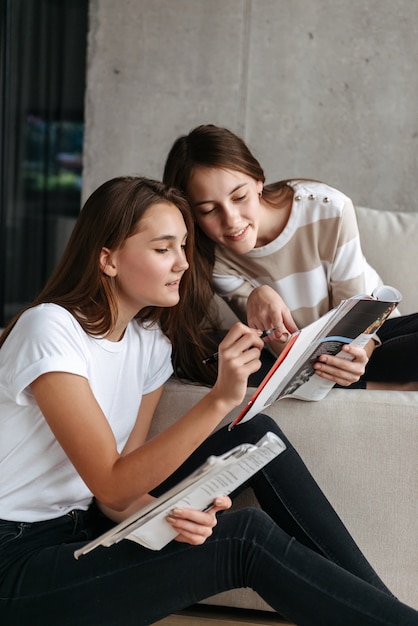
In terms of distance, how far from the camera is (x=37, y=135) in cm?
381

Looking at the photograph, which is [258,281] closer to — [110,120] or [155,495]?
[155,495]

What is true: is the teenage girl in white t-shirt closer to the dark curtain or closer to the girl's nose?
the girl's nose

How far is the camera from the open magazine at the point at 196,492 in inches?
39.7

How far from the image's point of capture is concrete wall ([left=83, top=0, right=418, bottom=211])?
2965mm

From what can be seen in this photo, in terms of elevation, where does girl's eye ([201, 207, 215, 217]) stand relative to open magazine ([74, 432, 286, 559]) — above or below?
above

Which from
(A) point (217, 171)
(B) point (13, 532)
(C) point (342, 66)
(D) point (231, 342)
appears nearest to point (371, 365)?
(A) point (217, 171)

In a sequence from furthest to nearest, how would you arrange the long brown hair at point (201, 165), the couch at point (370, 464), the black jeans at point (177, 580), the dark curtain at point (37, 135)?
the dark curtain at point (37, 135)
the long brown hair at point (201, 165)
the couch at point (370, 464)
the black jeans at point (177, 580)

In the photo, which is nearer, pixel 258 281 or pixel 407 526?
pixel 407 526

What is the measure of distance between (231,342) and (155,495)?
416mm

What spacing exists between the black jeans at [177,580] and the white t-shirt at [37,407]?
0.20ft

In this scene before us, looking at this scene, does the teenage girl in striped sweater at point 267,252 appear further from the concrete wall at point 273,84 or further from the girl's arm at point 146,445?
the concrete wall at point 273,84

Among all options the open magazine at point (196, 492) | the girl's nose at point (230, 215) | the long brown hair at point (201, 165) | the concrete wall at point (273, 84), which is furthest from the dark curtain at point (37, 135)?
the open magazine at point (196, 492)

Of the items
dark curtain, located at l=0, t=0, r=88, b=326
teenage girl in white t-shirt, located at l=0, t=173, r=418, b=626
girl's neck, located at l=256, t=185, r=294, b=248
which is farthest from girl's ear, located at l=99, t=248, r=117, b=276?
dark curtain, located at l=0, t=0, r=88, b=326

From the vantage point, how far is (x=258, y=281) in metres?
1.98
